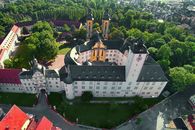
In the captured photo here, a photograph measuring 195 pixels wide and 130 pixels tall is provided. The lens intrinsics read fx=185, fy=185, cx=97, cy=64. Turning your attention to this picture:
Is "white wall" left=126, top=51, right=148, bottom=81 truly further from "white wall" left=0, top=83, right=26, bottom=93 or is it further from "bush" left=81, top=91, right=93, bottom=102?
"white wall" left=0, top=83, right=26, bottom=93

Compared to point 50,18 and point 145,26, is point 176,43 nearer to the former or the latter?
point 145,26

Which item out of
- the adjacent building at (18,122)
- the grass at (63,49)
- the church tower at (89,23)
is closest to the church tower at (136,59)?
the adjacent building at (18,122)

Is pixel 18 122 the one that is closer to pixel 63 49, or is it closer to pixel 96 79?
pixel 96 79

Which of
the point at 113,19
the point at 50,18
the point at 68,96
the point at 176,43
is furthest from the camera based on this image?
the point at 50,18

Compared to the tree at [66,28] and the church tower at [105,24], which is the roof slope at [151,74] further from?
the tree at [66,28]

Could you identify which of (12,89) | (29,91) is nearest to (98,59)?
(29,91)

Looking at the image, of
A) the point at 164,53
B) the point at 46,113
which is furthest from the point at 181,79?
the point at 46,113

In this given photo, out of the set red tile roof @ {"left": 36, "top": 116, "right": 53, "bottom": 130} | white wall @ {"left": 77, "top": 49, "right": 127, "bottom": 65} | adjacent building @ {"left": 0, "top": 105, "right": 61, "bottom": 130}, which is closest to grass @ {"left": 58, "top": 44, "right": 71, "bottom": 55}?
white wall @ {"left": 77, "top": 49, "right": 127, "bottom": 65}
